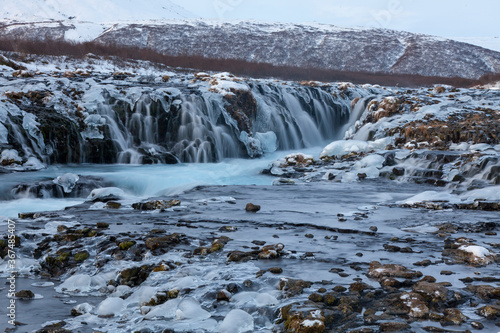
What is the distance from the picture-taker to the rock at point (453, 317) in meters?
3.17

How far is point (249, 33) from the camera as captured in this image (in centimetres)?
6625

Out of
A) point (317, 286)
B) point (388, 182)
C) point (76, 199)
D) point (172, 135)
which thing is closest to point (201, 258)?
point (317, 286)

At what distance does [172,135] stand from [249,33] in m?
55.1

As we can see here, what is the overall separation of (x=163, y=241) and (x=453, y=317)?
314cm

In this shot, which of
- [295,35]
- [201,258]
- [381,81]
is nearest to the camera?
[201,258]

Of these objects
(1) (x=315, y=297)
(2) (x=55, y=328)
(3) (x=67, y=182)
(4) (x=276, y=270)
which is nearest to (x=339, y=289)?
(1) (x=315, y=297)

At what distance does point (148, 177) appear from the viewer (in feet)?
33.8

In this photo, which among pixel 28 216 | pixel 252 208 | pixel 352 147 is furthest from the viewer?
pixel 352 147

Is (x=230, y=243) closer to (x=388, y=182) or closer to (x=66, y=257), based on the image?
(x=66, y=257)

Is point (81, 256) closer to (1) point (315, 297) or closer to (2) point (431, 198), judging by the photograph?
(1) point (315, 297)

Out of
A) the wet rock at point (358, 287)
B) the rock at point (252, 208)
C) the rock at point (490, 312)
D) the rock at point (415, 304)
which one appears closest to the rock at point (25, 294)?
the wet rock at point (358, 287)

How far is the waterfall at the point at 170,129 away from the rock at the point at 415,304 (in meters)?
10.5

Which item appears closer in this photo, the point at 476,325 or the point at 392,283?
the point at 476,325

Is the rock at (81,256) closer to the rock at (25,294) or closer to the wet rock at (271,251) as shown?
the rock at (25,294)
